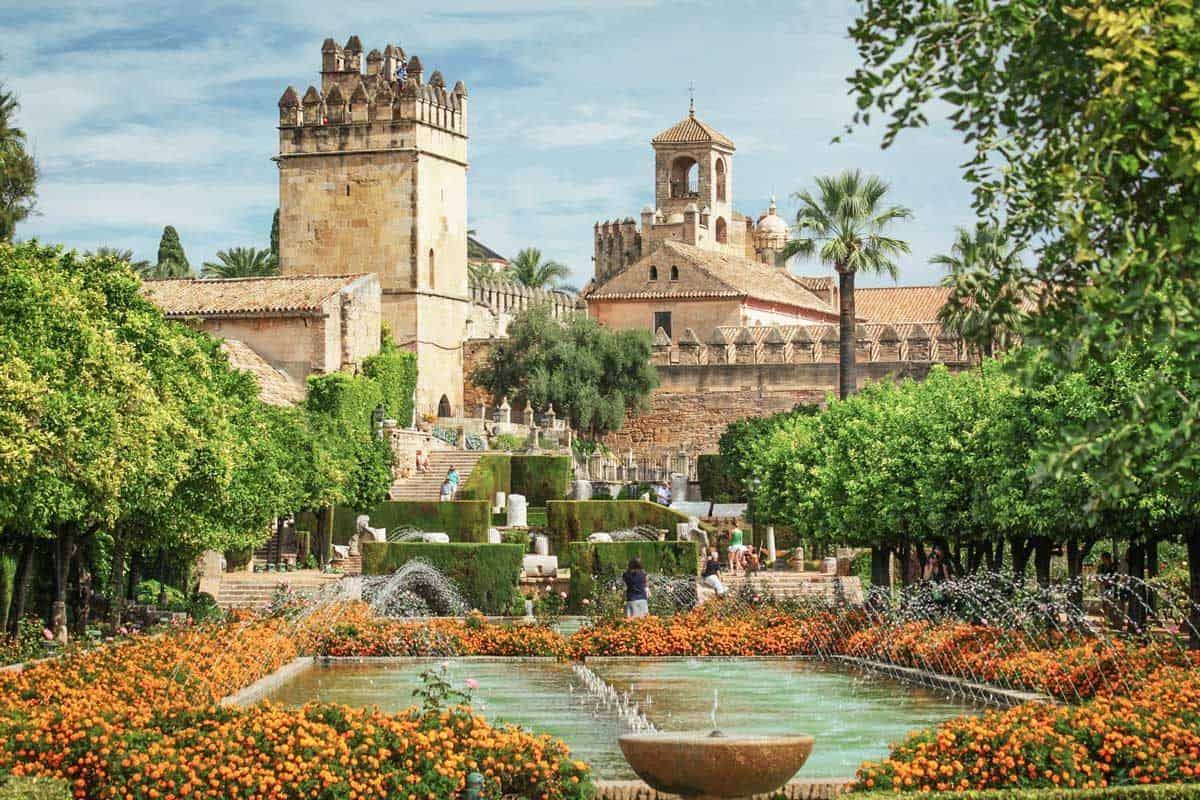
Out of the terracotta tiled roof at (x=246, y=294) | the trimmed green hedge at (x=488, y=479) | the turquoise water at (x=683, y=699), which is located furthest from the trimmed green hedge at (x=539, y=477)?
the turquoise water at (x=683, y=699)

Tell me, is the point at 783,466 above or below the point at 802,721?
above

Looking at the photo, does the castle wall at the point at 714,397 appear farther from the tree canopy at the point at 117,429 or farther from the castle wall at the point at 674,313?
the tree canopy at the point at 117,429

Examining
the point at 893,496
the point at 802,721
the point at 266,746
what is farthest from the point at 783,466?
the point at 266,746

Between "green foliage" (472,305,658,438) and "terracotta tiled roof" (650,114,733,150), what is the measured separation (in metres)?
23.9

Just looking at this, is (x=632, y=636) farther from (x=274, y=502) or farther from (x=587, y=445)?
(x=587, y=445)

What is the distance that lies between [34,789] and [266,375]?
38.7 metres

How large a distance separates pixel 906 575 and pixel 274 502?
10.8 m

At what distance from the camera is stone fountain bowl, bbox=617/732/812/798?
10.2 m

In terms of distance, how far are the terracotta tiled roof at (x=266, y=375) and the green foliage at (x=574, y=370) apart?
13.8 m

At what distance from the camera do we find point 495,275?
8881cm

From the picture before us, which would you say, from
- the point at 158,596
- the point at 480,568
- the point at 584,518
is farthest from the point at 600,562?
the point at 584,518

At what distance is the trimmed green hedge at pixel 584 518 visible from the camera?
40781 mm

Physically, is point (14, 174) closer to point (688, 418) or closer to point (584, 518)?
point (584, 518)

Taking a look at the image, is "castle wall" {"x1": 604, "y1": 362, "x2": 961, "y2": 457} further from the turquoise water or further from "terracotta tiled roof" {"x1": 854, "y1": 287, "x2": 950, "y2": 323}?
the turquoise water
